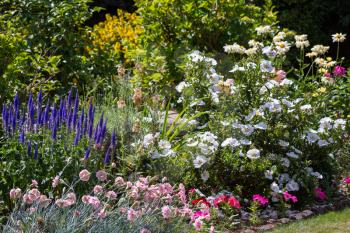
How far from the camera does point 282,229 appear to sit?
17.5 feet

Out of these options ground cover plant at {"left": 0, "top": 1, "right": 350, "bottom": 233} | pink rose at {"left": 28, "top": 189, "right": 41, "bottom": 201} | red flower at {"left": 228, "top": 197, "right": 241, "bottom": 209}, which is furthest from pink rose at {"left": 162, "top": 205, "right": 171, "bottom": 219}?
red flower at {"left": 228, "top": 197, "right": 241, "bottom": 209}

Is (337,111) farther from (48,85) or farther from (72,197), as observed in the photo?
(72,197)

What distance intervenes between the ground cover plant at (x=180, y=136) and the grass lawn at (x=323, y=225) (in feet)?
0.75

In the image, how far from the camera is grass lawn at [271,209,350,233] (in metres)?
5.32

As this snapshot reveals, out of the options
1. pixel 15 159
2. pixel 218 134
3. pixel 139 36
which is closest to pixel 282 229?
pixel 218 134

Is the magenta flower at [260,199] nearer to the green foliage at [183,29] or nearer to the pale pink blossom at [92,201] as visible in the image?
the pale pink blossom at [92,201]

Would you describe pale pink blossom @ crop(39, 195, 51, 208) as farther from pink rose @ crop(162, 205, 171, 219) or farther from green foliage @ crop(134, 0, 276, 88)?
green foliage @ crop(134, 0, 276, 88)

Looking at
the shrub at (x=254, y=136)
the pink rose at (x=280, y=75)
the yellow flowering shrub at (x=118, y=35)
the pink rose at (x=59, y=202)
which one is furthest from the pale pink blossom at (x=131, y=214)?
the yellow flowering shrub at (x=118, y=35)

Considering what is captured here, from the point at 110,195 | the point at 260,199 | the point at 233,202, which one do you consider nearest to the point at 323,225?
the point at 260,199

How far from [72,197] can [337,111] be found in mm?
4372

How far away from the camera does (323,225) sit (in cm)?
545

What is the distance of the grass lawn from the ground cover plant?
0.23 m

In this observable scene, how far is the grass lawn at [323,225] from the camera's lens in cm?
532

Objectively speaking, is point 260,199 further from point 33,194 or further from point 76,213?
point 33,194
